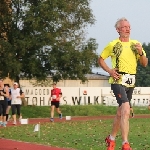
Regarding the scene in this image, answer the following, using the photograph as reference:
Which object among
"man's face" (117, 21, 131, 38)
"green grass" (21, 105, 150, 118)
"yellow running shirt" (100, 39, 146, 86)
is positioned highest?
"man's face" (117, 21, 131, 38)

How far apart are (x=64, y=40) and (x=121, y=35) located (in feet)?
131

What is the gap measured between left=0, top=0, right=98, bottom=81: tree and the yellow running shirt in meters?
35.0

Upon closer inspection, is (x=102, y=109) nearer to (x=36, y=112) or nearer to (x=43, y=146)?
(x=36, y=112)

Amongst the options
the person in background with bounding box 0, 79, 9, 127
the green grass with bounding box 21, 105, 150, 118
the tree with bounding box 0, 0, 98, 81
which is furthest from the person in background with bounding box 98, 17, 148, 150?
the tree with bounding box 0, 0, 98, 81

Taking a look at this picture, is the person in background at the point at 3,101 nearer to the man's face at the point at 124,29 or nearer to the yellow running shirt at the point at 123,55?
the yellow running shirt at the point at 123,55

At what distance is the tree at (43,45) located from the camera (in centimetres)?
4584

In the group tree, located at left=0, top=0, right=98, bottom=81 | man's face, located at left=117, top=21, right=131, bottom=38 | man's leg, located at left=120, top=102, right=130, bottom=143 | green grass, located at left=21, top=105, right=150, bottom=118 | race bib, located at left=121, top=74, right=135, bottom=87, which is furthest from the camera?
tree, located at left=0, top=0, right=98, bottom=81

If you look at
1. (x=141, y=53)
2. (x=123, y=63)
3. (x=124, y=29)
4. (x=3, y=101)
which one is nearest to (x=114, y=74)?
(x=123, y=63)

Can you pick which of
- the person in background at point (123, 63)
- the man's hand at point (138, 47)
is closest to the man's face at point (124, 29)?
the person in background at point (123, 63)

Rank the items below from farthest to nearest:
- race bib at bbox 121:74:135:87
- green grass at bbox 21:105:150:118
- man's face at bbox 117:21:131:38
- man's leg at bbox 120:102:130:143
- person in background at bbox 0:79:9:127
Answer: green grass at bbox 21:105:150:118, person in background at bbox 0:79:9:127, race bib at bbox 121:74:135:87, man's face at bbox 117:21:131:38, man's leg at bbox 120:102:130:143

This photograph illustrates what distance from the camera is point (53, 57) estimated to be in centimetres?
4750

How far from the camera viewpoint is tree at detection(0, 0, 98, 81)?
150ft

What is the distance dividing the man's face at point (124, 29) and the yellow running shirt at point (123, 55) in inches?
4.9

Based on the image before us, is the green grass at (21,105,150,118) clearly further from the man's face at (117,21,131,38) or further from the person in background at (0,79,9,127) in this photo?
the man's face at (117,21,131,38)
